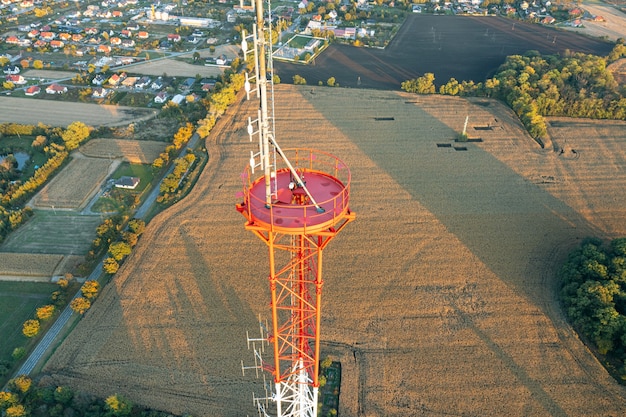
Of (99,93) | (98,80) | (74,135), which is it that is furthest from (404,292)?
(98,80)

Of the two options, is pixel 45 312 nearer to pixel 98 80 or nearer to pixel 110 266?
pixel 110 266

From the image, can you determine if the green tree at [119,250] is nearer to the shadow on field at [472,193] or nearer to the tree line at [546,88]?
the shadow on field at [472,193]

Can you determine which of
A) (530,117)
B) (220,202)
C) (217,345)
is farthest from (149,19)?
(217,345)

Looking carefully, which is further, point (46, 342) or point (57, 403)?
point (46, 342)

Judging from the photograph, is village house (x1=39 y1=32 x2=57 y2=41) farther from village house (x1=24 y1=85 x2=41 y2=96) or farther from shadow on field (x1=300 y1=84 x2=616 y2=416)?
shadow on field (x1=300 y1=84 x2=616 y2=416)

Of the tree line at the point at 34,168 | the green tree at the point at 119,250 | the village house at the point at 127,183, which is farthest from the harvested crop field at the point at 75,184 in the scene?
the green tree at the point at 119,250

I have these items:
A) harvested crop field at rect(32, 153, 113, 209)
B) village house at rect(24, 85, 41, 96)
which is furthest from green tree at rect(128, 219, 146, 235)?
village house at rect(24, 85, 41, 96)
